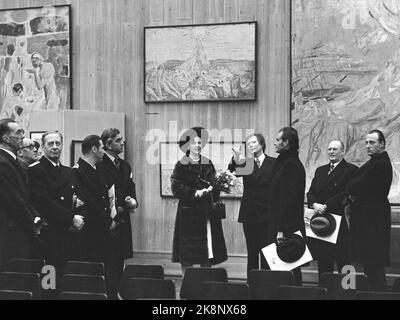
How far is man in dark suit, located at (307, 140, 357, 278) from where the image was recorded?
371 inches

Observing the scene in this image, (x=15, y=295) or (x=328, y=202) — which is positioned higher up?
(x=328, y=202)

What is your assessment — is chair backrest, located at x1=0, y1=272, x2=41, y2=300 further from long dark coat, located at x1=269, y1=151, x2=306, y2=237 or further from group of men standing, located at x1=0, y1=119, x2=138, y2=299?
long dark coat, located at x1=269, y1=151, x2=306, y2=237

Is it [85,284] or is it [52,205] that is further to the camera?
[52,205]

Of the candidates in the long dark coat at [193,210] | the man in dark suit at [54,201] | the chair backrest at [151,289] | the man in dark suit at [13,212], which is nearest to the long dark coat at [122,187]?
the long dark coat at [193,210]

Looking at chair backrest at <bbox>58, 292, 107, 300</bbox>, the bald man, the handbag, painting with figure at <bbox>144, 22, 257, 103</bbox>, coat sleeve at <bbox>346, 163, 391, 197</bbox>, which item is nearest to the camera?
chair backrest at <bbox>58, 292, 107, 300</bbox>

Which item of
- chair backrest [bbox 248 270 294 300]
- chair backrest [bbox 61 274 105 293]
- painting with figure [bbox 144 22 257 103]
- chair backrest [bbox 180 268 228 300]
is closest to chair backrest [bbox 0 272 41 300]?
chair backrest [bbox 61 274 105 293]

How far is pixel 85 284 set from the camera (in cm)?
635

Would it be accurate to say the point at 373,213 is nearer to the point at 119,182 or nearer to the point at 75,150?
the point at 119,182

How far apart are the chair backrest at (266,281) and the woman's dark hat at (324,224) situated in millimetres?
2862

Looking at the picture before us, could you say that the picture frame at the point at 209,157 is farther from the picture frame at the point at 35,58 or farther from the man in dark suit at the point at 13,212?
the man in dark suit at the point at 13,212

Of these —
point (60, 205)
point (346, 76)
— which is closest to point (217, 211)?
point (60, 205)

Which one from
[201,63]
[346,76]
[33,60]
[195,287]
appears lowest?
[195,287]

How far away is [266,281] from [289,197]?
1.98m
